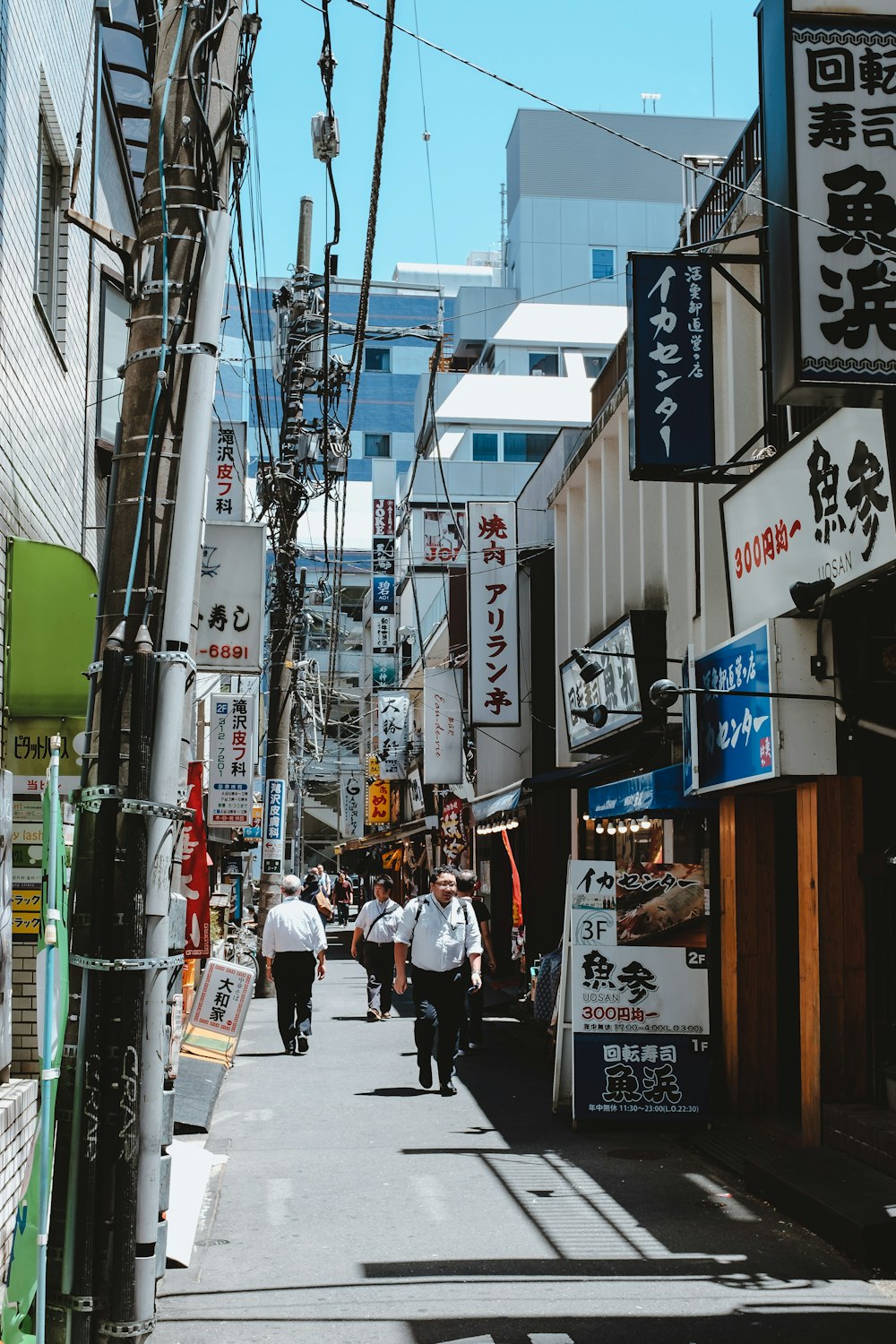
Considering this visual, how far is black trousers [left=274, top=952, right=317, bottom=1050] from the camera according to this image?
15406 millimetres

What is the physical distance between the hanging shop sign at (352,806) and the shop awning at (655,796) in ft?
117

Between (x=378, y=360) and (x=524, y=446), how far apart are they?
39498 millimetres

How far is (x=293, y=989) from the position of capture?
15.6 metres

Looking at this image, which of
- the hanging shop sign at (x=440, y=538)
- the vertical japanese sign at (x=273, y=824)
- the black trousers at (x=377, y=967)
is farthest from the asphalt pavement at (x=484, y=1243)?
the hanging shop sign at (x=440, y=538)

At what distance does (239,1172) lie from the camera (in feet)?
31.9

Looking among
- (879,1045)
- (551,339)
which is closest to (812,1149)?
(879,1045)

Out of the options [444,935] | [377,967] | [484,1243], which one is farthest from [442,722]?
[484,1243]

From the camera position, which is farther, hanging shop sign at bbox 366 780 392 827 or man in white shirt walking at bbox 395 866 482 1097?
hanging shop sign at bbox 366 780 392 827

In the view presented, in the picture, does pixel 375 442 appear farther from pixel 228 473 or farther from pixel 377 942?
pixel 228 473

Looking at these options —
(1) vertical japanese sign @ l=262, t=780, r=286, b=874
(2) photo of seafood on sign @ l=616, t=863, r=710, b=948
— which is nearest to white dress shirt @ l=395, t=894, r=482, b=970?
(2) photo of seafood on sign @ l=616, t=863, r=710, b=948

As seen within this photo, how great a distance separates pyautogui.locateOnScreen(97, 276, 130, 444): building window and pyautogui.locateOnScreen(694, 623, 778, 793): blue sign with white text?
17.8 ft

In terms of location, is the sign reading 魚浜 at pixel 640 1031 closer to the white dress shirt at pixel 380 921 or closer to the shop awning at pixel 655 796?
the shop awning at pixel 655 796

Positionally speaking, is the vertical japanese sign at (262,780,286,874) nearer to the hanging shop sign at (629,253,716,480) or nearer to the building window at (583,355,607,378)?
the hanging shop sign at (629,253,716,480)

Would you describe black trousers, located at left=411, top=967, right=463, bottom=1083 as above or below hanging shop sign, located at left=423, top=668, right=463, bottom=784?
below
